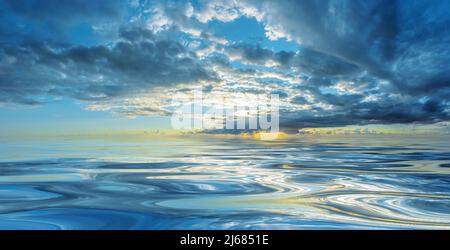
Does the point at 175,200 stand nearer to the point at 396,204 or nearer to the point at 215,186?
the point at 215,186

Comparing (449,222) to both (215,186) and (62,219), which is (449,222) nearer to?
(215,186)

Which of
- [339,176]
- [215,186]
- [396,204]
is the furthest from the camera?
[339,176]

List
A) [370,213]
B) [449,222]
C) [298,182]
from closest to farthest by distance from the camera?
[449,222] → [370,213] → [298,182]

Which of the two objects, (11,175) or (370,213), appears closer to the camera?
(370,213)

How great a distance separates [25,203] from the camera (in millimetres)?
5852

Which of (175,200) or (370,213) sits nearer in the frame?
(370,213)

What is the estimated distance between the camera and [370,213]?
5180mm

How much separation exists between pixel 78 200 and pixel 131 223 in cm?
222
